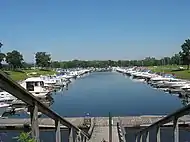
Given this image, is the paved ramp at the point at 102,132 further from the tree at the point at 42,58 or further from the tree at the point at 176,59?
the tree at the point at 176,59

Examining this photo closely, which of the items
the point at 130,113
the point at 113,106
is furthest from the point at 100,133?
the point at 113,106

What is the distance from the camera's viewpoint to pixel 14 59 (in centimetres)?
12225

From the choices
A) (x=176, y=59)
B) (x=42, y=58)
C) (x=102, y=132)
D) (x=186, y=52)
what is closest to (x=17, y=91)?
(x=102, y=132)

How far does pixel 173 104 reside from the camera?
56.5 metres

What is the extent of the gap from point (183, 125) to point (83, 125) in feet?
27.3

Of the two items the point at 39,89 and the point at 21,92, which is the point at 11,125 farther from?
the point at 39,89

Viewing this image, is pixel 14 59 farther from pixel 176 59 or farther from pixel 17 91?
pixel 17 91

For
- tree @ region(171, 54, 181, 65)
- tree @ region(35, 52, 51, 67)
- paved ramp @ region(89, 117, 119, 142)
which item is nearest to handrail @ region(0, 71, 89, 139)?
paved ramp @ region(89, 117, 119, 142)

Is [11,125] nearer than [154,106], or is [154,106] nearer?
[11,125]

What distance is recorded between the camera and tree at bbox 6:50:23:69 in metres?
121

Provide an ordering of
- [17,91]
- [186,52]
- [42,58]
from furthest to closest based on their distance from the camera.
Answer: [42,58], [186,52], [17,91]

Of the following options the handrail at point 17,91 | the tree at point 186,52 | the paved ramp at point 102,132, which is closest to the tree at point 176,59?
the tree at point 186,52

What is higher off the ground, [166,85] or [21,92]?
[21,92]

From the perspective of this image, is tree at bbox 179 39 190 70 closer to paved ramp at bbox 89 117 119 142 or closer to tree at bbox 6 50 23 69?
tree at bbox 6 50 23 69
